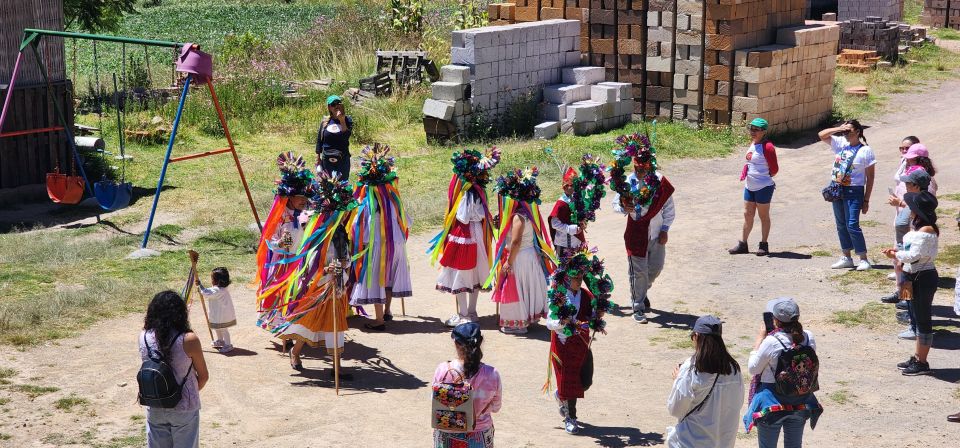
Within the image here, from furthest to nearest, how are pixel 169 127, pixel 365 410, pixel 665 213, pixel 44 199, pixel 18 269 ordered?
1. pixel 169 127
2. pixel 44 199
3. pixel 18 269
4. pixel 665 213
5. pixel 365 410

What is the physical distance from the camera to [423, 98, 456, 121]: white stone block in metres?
19.1

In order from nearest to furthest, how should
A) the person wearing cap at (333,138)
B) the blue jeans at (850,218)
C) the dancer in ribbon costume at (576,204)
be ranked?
the dancer in ribbon costume at (576,204), the blue jeans at (850,218), the person wearing cap at (333,138)

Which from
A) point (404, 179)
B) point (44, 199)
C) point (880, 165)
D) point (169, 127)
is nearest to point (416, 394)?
point (404, 179)

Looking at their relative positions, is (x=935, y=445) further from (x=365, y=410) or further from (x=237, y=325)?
(x=237, y=325)

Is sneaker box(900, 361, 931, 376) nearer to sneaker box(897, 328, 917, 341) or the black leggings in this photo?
the black leggings

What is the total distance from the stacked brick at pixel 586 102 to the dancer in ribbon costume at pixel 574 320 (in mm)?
11352

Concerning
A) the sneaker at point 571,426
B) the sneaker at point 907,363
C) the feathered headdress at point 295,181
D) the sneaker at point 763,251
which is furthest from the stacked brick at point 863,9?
the sneaker at point 571,426

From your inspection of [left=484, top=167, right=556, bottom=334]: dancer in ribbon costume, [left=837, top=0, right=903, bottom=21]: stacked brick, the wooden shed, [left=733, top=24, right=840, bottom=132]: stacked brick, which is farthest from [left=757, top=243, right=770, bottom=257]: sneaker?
[left=837, top=0, right=903, bottom=21]: stacked brick

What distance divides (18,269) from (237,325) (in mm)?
3267

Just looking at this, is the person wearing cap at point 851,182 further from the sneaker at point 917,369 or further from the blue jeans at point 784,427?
the blue jeans at point 784,427

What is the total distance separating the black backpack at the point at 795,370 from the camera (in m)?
6.52

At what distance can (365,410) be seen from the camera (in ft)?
28.2

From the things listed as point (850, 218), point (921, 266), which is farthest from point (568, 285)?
point (850, 218)

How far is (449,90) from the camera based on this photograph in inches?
751
